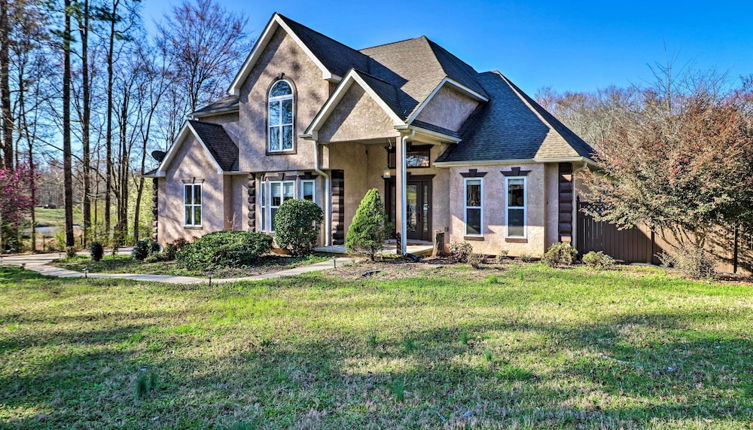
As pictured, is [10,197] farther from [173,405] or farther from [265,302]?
[173,405]

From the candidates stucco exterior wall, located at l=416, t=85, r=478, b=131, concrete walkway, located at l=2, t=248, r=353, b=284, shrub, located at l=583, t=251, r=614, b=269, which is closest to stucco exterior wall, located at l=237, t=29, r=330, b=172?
stucco exterior wall, located at l=416, t=85, r=478, b=131

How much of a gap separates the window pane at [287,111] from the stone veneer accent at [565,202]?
9.39 m

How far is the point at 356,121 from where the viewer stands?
14.5 meters

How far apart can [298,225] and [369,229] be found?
271cm

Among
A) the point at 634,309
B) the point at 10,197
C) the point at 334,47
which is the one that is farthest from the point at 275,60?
the point at 634,309

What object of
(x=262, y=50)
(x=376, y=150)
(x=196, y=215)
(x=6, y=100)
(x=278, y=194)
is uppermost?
(x=262, y=50)

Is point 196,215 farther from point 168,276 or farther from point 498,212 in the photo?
point 498,212

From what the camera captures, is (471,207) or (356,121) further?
(471,207)

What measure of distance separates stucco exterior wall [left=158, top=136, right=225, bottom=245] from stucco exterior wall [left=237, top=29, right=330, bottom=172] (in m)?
1.93

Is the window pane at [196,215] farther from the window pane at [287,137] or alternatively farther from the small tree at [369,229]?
the small tree at [369,229]

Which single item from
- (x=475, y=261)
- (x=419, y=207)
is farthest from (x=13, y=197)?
(x=475, y=261)

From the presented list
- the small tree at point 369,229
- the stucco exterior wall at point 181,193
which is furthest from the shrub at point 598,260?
the stucco exterior wall at point 181,193

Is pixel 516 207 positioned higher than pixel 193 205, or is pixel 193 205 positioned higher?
Result: pixel 193 205

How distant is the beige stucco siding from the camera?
45.9 feet
